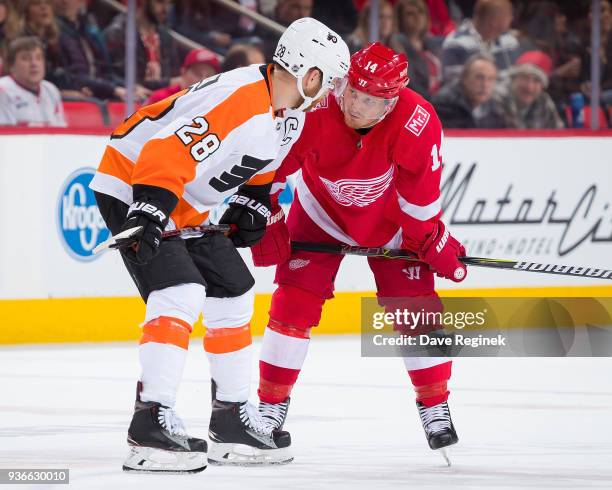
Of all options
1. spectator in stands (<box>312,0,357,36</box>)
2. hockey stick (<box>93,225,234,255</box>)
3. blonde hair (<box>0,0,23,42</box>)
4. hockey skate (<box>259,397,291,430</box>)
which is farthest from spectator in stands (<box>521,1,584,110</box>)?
hockey stick (<box>93,225,234,255</box>)

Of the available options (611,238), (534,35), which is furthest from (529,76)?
(611,238)

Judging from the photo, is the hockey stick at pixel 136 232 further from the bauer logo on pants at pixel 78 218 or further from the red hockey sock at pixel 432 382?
the bauer logo on pants at pixel 78 218

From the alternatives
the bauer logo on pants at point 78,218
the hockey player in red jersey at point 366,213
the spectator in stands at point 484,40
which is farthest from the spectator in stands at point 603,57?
the hockey player in red jersey at point 366,213

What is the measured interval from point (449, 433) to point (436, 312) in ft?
1.06

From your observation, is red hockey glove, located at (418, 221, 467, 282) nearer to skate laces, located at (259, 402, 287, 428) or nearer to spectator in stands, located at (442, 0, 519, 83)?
skate laces, located at (259, 402, 287, 428)

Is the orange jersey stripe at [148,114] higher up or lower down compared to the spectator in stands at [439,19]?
lower down

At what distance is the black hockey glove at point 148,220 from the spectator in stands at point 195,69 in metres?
3.14

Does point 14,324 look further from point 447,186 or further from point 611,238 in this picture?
point 611,238

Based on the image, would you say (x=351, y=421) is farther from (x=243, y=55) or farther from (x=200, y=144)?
(x=243, y=55)

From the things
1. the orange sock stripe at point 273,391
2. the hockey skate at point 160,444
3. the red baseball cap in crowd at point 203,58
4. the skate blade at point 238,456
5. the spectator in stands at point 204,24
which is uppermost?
the spectator in stands at point 204,24

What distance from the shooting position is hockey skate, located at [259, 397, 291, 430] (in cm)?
350

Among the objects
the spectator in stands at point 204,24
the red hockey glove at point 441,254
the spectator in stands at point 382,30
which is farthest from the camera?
the spectator in stands at point 382,30

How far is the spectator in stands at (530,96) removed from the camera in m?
6.62

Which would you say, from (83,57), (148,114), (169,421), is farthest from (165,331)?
(83,57)
